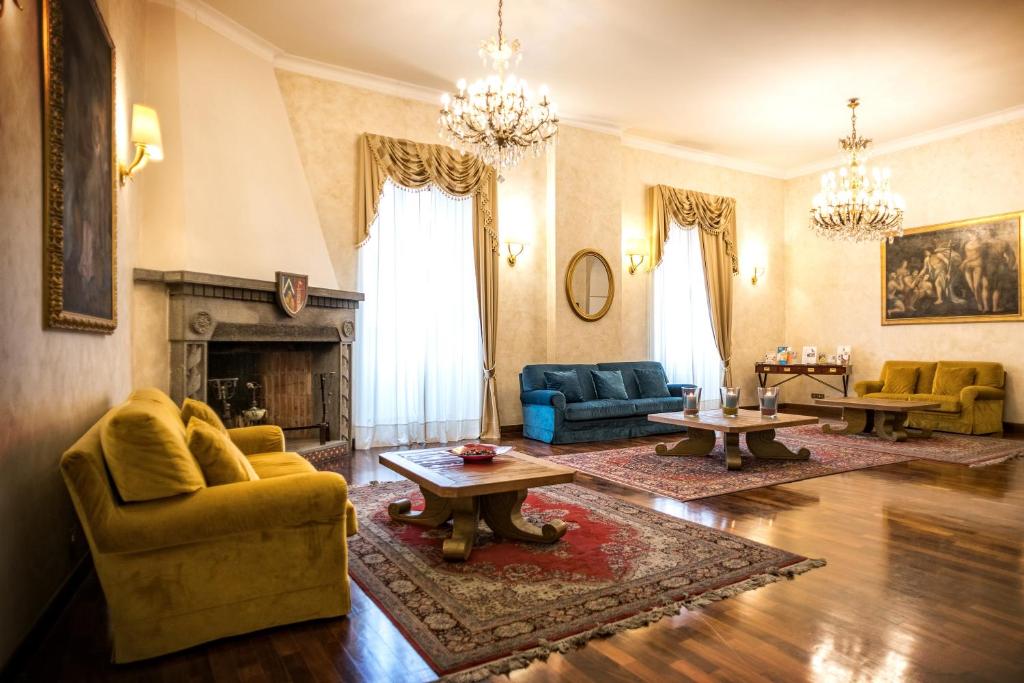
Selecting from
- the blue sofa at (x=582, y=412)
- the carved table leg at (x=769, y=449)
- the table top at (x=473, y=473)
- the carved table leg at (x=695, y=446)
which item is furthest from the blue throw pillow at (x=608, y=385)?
the table top at (x=473, y=473)

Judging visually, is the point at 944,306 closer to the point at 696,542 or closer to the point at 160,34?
the point at 696,542

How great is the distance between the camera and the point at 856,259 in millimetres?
8859

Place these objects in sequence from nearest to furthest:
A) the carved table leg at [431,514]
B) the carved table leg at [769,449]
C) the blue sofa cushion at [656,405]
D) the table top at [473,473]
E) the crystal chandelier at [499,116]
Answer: the table top at [473,473] → the carved table leg at [431,514] → the crystal chandelier at [499,116] → the carved table leg at [769,449] → the blue sofa cushion at [656,405]

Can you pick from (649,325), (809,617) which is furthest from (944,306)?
(809,617)

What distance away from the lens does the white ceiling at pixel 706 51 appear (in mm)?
4973

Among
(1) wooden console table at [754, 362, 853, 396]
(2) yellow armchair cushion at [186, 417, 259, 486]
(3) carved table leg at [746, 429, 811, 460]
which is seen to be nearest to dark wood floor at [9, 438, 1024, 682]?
(2) yellow armchair cushion at [186, 417, 259, 486]

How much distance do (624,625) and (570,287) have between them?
17.5 ft

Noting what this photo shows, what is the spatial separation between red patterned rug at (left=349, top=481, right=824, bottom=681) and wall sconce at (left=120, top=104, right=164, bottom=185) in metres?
2.57

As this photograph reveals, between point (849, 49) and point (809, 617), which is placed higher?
point (849, 49)

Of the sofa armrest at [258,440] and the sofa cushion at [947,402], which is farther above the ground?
the sofa armrest at [258,440]

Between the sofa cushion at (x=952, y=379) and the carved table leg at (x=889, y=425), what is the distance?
108cm

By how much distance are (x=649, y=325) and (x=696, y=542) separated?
17.7 ft

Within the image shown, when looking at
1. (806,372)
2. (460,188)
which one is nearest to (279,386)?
(460,188)

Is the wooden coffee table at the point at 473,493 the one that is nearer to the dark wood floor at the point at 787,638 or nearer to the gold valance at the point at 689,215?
the dark wood floor at the point at 787,638
